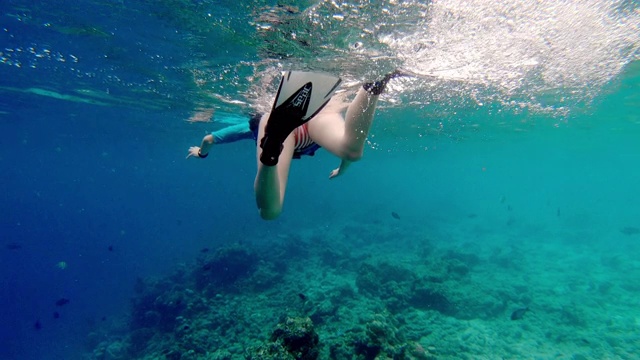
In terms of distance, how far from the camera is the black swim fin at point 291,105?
260 centimetres

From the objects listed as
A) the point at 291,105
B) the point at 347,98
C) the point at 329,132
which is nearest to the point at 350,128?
the point at 329,132

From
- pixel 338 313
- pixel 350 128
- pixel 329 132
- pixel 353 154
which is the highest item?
pixel 350 128

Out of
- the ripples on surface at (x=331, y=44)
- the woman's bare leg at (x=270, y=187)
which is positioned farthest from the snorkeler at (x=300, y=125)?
the ripples on surface at (x=331, y=44)

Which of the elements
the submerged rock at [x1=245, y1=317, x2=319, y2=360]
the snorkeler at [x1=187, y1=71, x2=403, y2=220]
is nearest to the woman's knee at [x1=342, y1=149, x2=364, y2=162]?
the snorkeler at [x1=187, y1=71, x2=403, y2=220]

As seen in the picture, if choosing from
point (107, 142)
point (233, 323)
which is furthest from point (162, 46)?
point (107, 142)

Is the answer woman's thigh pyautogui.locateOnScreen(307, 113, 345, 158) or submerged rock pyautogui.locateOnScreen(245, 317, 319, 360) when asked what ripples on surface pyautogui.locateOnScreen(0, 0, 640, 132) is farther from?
submerged rock pyautogui.locateOnScreen(245, 317, 319, 360)

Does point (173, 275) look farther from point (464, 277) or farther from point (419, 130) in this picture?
point (419, 130)

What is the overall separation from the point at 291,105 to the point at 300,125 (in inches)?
12.1

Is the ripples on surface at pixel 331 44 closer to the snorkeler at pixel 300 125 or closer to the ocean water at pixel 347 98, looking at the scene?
the ocean water at pixel 347 98

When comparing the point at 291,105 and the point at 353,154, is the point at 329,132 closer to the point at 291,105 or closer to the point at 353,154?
the point at 353,154

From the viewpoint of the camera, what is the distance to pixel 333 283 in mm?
15109

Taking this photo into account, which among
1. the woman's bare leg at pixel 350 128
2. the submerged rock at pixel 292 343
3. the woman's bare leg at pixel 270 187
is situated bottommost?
the submerged rock at pixel 292 343

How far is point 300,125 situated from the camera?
2.91m

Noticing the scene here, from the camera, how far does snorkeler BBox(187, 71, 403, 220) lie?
2635 millimetres
